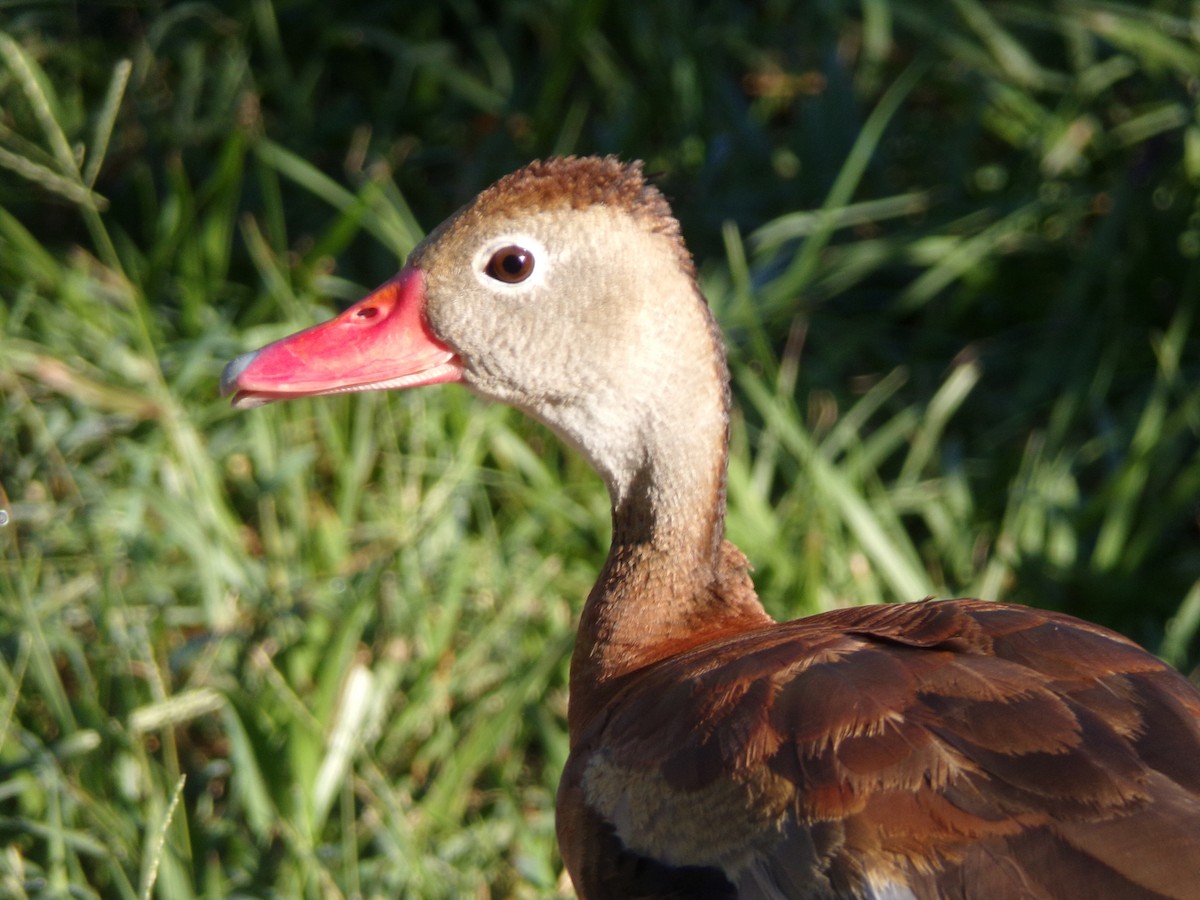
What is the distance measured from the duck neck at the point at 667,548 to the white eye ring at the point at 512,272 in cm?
21

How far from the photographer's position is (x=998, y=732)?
1.60 m

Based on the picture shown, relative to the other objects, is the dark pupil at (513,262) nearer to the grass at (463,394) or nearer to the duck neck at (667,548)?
the duck neck at (667,548)

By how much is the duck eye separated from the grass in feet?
2.26

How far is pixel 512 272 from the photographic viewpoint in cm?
200

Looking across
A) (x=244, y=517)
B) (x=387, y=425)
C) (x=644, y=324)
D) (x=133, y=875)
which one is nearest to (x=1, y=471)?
(x=244, y=517)

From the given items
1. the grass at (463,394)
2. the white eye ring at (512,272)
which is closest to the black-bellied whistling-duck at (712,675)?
the white eye ring at (512,272)

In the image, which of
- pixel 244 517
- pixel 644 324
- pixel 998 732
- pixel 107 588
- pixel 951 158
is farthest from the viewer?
pixel 951 158

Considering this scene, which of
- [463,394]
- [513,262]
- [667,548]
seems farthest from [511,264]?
[463,394]

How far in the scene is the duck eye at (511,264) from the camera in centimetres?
199

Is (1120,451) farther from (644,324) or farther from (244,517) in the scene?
(244,517)

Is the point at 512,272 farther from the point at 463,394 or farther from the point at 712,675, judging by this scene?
the point at 463,394

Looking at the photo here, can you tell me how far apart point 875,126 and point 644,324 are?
5.46ft

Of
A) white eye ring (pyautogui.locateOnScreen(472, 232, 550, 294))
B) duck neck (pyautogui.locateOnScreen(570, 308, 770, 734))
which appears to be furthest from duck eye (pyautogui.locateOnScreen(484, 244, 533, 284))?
duck neck (pyautogui.locateOnScreen(570, 308, 770, 734))

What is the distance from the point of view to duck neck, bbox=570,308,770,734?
2.02m
